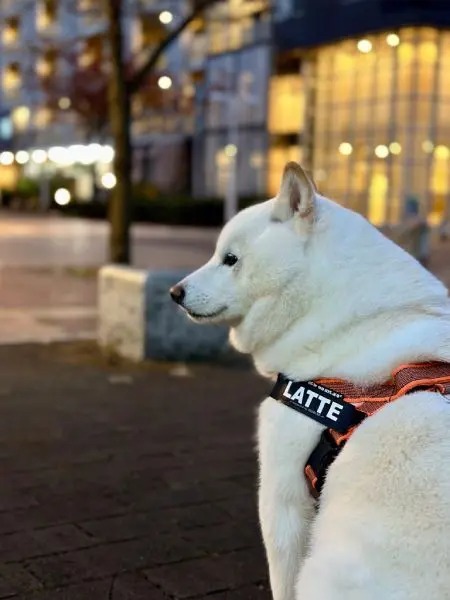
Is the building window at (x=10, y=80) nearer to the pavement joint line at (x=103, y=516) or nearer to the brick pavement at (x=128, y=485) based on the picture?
the brick pavement at (x=128, y=485)

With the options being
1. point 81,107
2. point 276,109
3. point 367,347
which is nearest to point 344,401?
point 367,347

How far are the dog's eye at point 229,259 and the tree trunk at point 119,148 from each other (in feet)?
31.4

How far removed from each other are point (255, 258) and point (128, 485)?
2.86 m

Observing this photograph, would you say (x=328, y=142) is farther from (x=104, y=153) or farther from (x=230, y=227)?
(x=230, y=227)

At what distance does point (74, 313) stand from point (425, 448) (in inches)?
398

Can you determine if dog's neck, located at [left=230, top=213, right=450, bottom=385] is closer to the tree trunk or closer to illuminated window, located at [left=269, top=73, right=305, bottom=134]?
the tree trunk

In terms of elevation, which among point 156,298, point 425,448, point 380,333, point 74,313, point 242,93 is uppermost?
point 242,93

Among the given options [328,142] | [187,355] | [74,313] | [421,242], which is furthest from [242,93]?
[187,355]

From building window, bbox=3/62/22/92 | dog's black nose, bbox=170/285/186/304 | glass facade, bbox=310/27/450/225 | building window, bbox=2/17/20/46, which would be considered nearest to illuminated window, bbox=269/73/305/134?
glass facade, bbox=310/27/450/225

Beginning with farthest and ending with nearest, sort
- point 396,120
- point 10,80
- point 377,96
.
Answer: point 10,80, point 377,96, point 396,120

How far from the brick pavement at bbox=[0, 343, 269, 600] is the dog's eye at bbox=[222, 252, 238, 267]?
1705 mm

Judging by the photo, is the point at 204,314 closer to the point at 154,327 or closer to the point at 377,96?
the point at 154,327

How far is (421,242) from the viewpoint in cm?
1595

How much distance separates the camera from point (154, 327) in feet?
28.0
